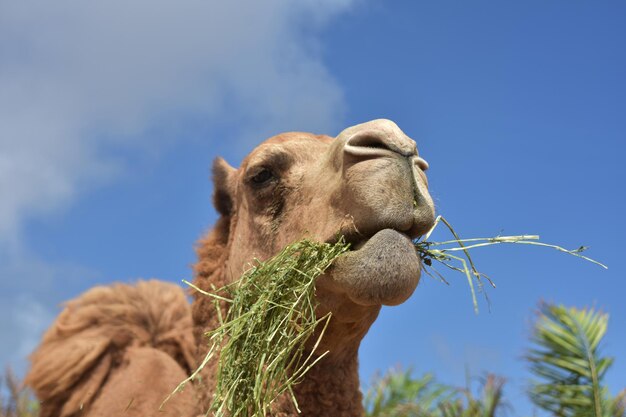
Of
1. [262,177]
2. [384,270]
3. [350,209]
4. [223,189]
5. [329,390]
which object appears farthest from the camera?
[223,189]

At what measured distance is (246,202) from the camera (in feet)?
13.4

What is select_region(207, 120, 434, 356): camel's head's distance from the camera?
296cm

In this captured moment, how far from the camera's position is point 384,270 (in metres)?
2.92

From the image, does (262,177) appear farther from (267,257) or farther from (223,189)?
(223,189)

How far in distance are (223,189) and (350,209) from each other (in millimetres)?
1665

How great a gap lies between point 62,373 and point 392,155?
9.56ft

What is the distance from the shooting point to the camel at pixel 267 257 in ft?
9.96

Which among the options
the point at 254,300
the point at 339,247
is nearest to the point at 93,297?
the point at 254,300

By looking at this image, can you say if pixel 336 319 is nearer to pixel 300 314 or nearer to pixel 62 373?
pixel 300 314

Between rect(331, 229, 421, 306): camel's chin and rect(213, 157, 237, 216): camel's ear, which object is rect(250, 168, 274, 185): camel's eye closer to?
rect(213, 157, 237, 216): camel's ear

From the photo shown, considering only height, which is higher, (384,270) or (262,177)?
(262,177)

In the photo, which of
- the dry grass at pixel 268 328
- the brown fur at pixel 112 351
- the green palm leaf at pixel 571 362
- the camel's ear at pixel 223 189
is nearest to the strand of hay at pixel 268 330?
the dry grass at pixel 268 328

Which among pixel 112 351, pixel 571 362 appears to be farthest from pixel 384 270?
pixel 571 362

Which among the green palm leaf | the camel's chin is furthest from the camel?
the green palm leaf
